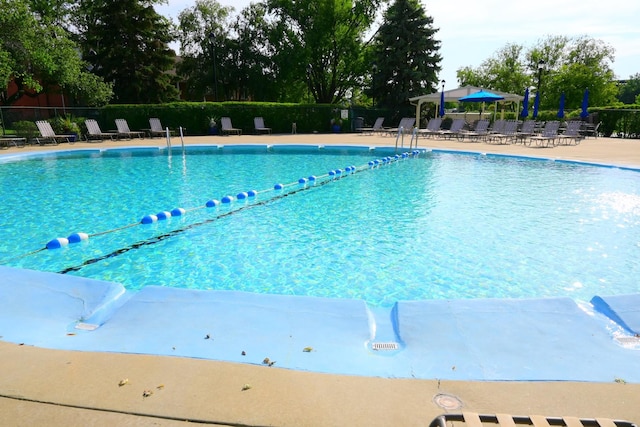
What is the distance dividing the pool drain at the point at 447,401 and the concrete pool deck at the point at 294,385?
1cm

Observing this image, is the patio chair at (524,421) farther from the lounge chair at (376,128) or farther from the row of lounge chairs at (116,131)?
the lounge chair at (376,128)

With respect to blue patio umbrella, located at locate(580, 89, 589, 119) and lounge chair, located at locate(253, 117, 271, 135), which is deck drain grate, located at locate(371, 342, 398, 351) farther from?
blue patio umbrella, located at locate(580, 89, 589, 119)

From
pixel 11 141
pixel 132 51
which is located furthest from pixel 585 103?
pixel 11 141

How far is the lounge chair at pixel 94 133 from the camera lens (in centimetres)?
1819

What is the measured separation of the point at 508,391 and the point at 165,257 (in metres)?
4.27

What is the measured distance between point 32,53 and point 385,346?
1824 centimetres

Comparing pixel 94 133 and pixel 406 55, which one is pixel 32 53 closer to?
pixel 94 133

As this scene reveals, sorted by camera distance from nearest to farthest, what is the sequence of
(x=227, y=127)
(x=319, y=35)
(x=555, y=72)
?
1. (x=227, y=127)
2. (x=319, y=35)
3. (x=555, y=72)

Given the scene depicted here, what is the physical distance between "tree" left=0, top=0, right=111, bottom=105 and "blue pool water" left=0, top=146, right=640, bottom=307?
6862mm

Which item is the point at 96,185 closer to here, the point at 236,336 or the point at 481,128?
the point at 236,336

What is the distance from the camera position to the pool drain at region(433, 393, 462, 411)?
1903mm

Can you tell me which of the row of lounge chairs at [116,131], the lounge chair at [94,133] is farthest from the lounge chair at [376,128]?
the lounge chair at [94,133]

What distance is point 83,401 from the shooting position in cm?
196

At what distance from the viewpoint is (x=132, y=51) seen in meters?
23.5
